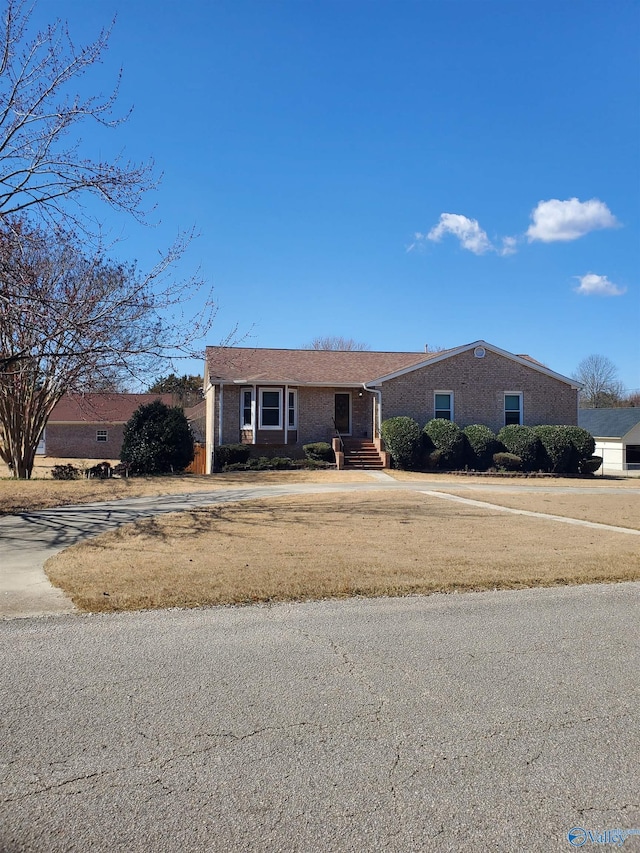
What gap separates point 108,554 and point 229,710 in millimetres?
5263

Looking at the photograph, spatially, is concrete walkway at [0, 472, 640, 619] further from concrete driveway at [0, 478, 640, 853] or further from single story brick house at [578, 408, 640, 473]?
single story brick house at [578, 408, 640, 473]

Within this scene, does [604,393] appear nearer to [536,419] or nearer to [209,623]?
[536,419]

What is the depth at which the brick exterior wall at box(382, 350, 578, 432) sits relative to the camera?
89.9ft

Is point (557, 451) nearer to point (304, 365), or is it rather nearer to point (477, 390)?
point (477, 390)

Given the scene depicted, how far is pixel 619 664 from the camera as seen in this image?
4863mm

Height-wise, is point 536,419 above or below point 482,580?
above

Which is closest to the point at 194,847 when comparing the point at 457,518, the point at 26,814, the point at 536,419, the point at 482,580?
the point at 26,814

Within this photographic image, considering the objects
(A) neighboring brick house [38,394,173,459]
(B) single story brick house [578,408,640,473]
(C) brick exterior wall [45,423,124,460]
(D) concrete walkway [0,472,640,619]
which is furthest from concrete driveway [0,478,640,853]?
(C) brick exterior wall [45,423,124,460]

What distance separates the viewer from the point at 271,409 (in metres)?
27.0

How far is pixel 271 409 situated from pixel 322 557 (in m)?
18.8

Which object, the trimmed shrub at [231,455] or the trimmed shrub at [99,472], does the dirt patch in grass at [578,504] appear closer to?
the trimmed shrub at [231,455]

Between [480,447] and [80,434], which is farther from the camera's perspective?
[80,434]

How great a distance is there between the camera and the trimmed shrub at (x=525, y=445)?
2523 cm

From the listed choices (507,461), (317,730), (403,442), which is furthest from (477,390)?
(317,730)
